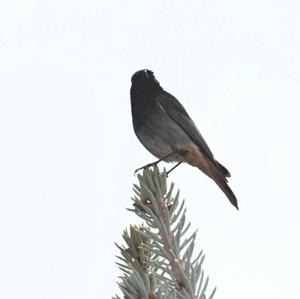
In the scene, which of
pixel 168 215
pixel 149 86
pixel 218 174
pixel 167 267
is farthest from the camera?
pixel 149 86

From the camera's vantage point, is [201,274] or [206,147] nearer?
[201,274]

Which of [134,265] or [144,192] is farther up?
[144,192]

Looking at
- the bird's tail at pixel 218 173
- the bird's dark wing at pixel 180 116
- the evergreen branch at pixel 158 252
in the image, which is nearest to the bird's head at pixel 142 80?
the bird's dark wing at pixel 180 116

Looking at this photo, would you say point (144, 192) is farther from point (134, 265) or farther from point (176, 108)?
point (176, 108)

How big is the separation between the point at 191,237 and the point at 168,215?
0.17 meters

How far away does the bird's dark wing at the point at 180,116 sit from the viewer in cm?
655

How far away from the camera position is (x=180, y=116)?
22.9 ft

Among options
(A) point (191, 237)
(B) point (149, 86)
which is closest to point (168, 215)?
→ (A) point (191, 237)

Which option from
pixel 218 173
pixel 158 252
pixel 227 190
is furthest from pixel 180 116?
pixel 158 252

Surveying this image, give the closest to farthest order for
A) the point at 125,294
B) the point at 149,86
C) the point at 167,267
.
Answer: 1. the point at 125,294
2. the point at 167,267
3. the point at 149,86

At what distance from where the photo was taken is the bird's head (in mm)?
6758

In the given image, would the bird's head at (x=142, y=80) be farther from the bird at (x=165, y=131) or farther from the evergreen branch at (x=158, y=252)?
the evergreen branch at (x=158, y=252)

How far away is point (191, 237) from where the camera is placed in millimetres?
1962

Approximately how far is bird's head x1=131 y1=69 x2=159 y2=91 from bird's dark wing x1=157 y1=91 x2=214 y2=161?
0.19m
